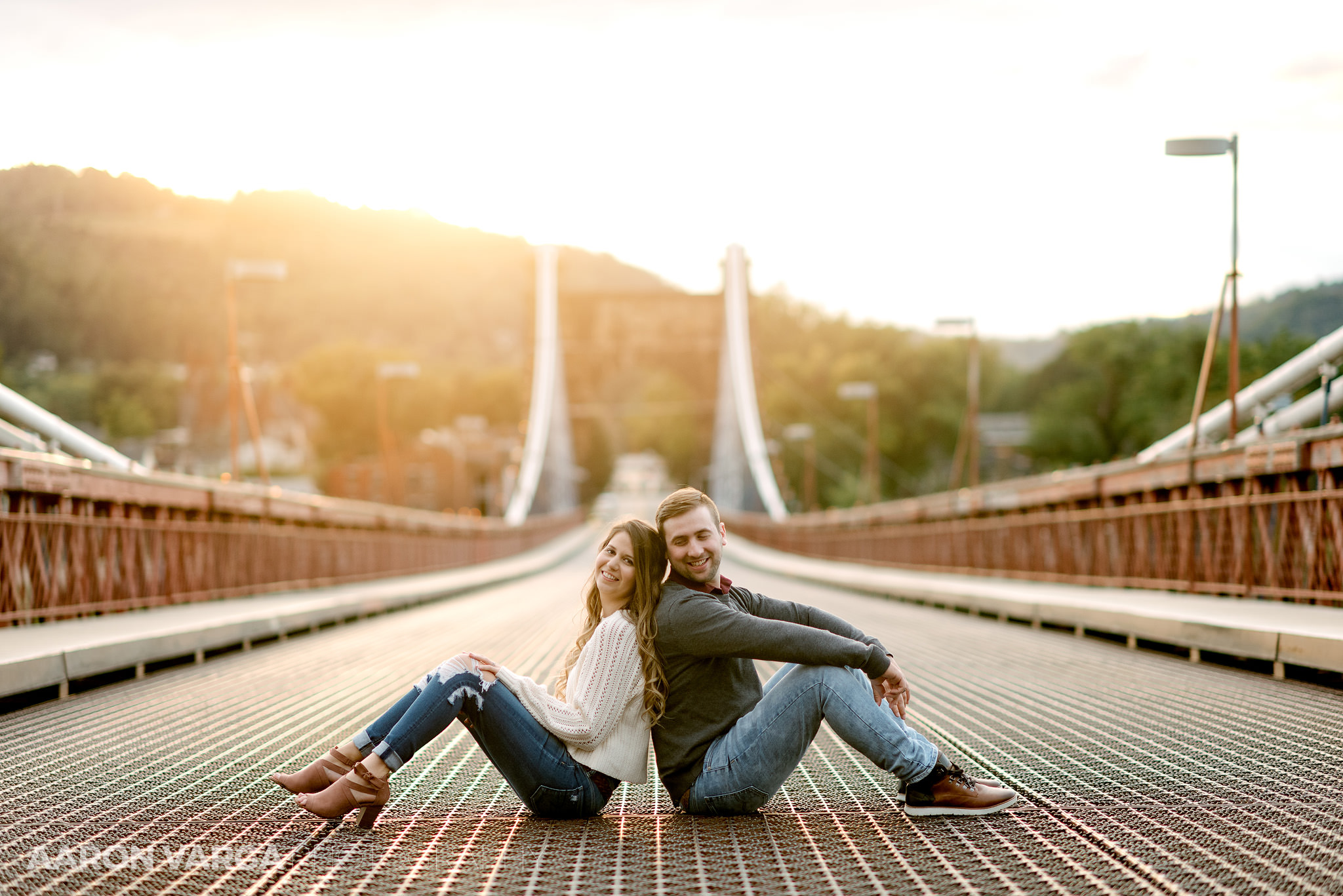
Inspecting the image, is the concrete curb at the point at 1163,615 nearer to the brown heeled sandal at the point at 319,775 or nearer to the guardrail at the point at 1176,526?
the guardrail at the point at 1176,526

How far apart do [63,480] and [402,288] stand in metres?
116

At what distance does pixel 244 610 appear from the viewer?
11602 millimetres

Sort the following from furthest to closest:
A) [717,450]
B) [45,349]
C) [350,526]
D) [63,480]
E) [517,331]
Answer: [517,331] < [717,450] < [350,526] < [45,349] < [63,480]

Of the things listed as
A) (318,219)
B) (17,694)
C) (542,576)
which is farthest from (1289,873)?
(318,219)

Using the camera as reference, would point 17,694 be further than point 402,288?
No

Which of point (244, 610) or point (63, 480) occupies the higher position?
point (63, 480)

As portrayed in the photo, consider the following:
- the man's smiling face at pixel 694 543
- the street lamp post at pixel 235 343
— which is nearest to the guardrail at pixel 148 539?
the street lamp post at pixel 235 343

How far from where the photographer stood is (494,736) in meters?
3.93

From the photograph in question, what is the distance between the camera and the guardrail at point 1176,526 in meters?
9.77

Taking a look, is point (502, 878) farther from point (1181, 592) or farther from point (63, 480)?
point (1181, 592)

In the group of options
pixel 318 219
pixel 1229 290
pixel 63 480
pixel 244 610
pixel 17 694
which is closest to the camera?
pixel 17 694

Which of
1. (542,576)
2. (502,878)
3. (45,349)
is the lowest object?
(542,576)

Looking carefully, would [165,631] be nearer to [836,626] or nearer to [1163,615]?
[836,626]

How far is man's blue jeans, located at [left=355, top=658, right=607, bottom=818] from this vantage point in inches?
152
